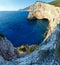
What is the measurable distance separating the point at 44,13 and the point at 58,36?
127m

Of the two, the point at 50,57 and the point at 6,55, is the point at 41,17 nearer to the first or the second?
the point at 6,55

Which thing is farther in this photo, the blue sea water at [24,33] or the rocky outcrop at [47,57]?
the blue sea water at [24,33]

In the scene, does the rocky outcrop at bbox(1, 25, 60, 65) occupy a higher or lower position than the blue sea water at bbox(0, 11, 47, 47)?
higher

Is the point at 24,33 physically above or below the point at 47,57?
below

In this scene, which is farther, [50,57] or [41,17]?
[41,17]

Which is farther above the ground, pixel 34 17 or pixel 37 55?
pixel 37 55

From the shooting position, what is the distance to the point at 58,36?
44.2ft

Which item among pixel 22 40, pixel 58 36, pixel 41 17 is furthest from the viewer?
pixel 41 17

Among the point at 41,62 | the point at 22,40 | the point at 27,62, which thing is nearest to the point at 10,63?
the point at 27,62

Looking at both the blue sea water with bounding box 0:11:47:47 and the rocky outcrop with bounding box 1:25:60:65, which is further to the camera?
the blue sea water with bounding box 0:11:47:47

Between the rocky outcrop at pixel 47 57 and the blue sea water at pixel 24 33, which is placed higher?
the rocky outcrop at pixel 47 57

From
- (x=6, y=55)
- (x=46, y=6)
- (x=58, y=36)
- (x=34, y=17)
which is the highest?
(x=58, y=36)

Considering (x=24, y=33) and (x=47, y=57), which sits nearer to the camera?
(x=47, y=57)

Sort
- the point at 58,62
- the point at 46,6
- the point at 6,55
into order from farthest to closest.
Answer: the point at 46,6 → the point at 6,55 → the point at 58,62
